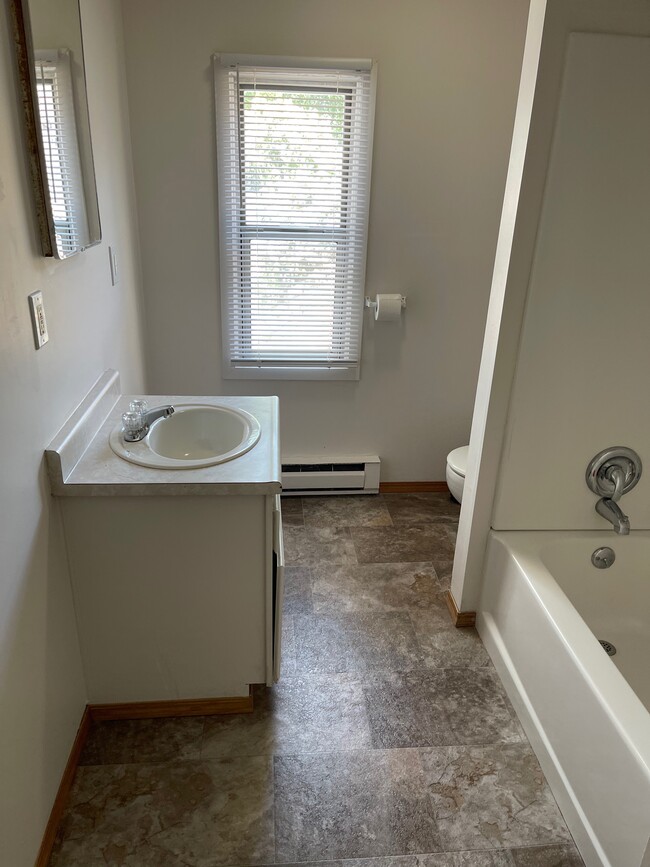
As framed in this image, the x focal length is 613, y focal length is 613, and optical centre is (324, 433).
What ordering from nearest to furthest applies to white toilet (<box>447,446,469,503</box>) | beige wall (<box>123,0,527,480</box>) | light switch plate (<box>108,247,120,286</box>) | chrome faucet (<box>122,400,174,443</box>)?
1. chrome faucet (<box>122,400,174,443</box>)
2. light switch plate (<box>108,247,120,286</box>)
3. beige wall (<box>123,0,527,480</box>)
4. white toilet (<box>447,446,469,503</box>)

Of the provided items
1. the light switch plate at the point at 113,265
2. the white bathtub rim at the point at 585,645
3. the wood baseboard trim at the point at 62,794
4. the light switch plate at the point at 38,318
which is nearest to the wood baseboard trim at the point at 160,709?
the wood baseboard trim at the point at 62,794

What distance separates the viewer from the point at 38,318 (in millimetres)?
1487

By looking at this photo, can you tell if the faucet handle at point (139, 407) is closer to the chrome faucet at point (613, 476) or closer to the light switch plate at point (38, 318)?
the light switch plate at point (38, 318)

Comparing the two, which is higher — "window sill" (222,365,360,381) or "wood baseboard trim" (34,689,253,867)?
"window sill" (222,365,360,381)

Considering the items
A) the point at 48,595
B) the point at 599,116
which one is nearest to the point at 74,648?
the point at 48,595

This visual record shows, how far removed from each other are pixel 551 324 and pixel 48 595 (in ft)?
5.41

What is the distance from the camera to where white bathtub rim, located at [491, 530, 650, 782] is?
1433 mm

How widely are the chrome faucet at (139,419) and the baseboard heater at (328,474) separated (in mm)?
1306

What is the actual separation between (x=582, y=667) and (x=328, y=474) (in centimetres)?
186

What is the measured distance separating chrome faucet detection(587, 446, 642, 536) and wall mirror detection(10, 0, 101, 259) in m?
1.80

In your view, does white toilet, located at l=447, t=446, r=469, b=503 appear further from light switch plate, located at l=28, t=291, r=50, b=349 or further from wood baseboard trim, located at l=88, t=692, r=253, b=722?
light switch plate, located at l=28, t=291, r=50, b=349

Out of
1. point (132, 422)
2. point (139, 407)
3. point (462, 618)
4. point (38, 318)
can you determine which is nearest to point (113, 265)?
point (139, 407)

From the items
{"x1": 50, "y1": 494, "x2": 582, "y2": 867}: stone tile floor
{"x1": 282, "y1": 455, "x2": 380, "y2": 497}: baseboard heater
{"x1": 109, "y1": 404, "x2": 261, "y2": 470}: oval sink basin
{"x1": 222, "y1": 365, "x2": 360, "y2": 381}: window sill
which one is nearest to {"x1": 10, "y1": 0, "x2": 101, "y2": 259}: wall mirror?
{"x1": 109, "y1": 404, "x2": 261, "y2": 470}: oval sink basin

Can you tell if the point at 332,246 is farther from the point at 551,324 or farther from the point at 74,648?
the point at 74,648
